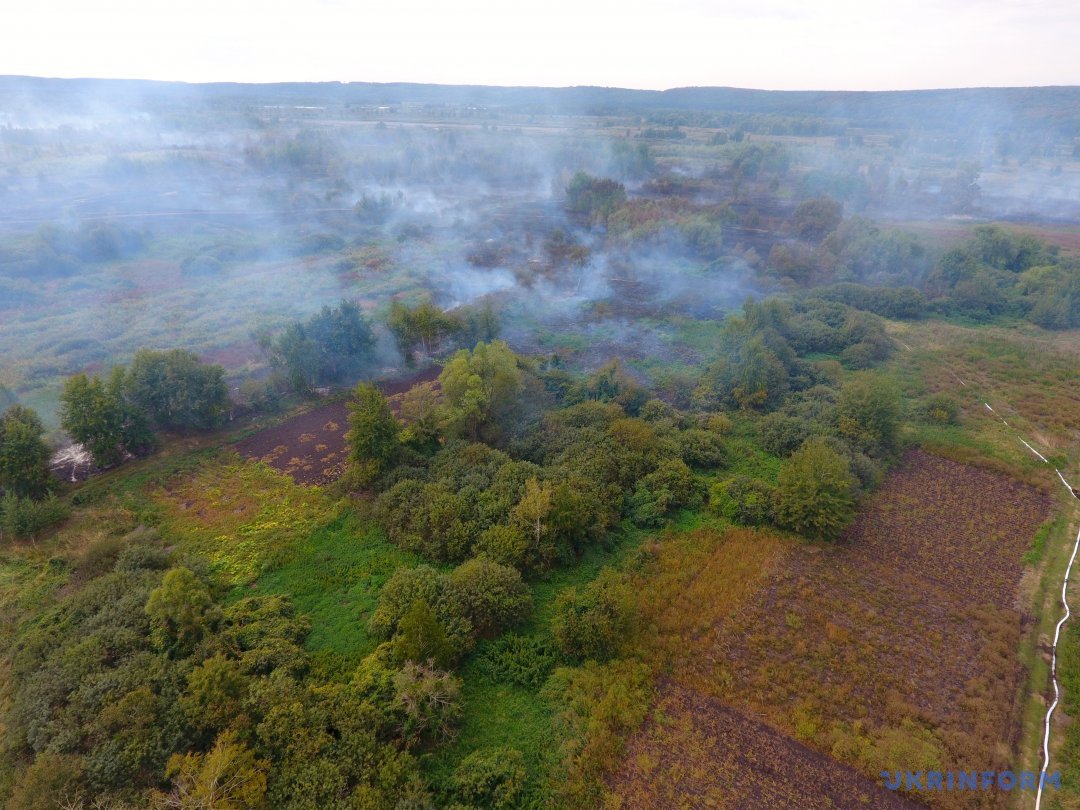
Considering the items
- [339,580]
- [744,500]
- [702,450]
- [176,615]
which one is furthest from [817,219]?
[176,615]

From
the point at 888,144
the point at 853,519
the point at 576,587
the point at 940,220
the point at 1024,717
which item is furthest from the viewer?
the point at 888,144

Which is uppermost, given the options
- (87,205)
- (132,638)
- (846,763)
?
(87,205)

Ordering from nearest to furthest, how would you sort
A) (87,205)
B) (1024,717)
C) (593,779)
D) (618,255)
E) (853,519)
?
(593,779)
(1024,717)
(853,519)
(618,255)
(87,205)

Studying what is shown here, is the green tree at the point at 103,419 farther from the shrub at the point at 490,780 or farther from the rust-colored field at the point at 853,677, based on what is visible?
the rust-colored field at the point at 853,677

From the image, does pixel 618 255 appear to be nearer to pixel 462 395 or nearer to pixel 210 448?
pixel 462 395

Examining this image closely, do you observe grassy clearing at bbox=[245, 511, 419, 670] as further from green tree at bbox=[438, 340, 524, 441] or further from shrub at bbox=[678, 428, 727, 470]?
shrub at bbox=[678, 428, 727, 470]

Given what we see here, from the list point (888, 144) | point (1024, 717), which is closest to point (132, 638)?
point (1024, 717)

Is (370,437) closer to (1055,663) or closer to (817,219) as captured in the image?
(1055,663)
